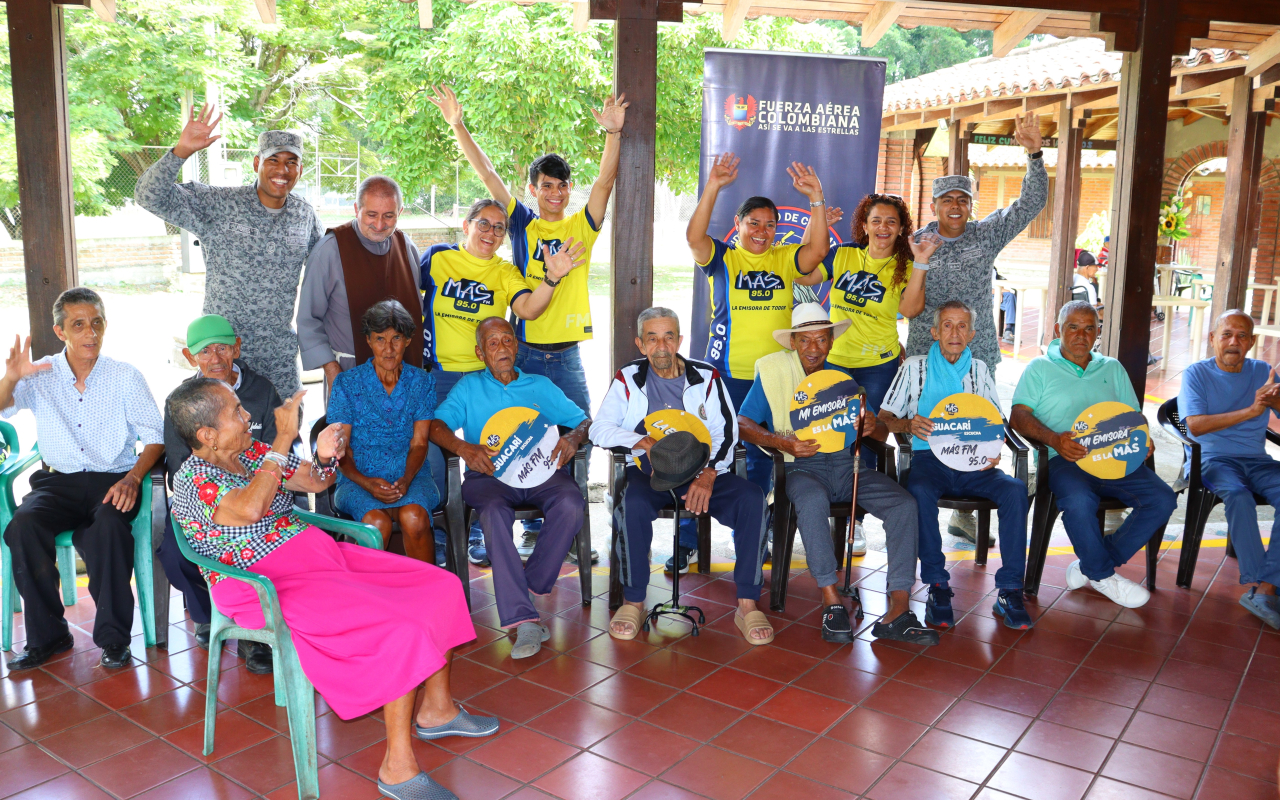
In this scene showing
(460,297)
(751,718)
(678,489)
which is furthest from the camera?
(460,297)

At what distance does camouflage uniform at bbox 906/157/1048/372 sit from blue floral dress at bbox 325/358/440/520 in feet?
7.64

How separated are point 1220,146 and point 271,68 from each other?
13848mm

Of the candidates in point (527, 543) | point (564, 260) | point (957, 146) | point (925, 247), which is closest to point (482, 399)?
point (564, 260)

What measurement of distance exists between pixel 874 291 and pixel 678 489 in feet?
4.55

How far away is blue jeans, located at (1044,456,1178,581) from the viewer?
4.16m

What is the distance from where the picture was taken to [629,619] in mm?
3887

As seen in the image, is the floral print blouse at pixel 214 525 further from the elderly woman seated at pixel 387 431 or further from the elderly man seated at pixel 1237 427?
the elderly man seated at pixel 1237 427

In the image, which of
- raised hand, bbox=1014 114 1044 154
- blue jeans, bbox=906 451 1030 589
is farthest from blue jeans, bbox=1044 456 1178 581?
raised hand, bbox=1014 114 1044 154

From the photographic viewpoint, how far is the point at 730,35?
5.32 metres

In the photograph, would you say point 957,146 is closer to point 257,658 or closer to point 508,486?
point 508,486

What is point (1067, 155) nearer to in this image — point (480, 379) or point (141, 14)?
point (480, 379)

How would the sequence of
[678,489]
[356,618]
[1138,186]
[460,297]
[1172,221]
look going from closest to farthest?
[356,618], [678,489], [460,297], [1138,186], [1172,221]

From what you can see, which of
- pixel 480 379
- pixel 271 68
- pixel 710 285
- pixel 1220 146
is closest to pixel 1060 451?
pixel 710 285

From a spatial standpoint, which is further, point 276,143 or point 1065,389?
point 1065,389
